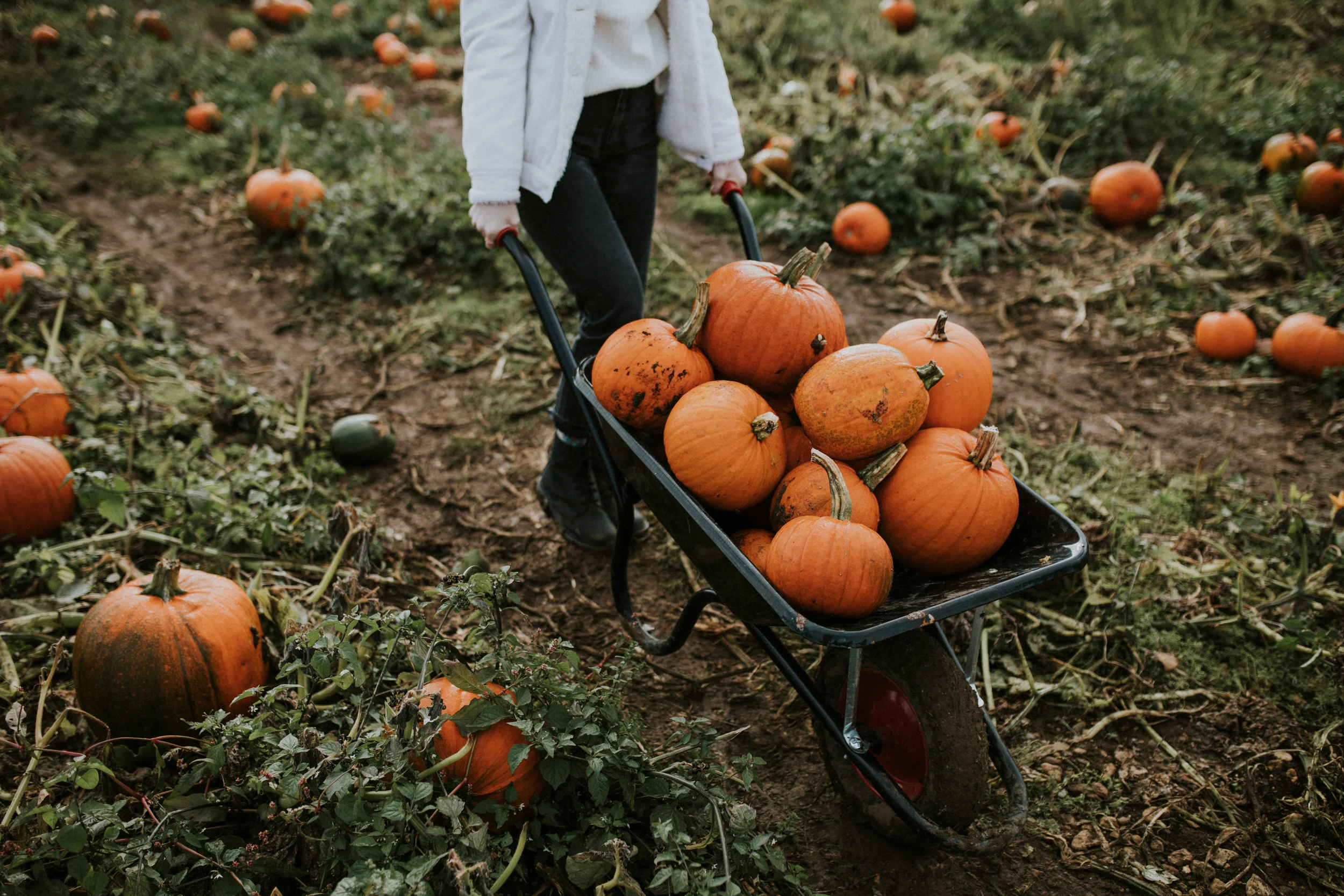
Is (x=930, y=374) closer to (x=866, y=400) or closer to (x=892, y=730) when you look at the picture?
(x=866, y=400)

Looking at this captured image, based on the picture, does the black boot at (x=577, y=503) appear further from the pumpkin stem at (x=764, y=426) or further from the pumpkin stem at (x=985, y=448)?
the pumpkin stem at (x=985, y=448)

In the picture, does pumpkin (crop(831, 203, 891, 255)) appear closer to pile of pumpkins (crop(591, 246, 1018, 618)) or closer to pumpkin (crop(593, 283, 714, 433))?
pile of pumpkins (crop(591, 246, 1018, 618))

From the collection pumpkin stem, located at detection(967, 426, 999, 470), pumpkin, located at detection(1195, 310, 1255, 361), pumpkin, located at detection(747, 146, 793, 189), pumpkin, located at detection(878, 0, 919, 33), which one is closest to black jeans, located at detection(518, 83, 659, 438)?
pumpkin stem, located at detection(967, 426, 999, 470)

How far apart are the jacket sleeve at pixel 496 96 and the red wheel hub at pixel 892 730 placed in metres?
1.77

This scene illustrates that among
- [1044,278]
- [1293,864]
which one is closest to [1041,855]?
[1293,864]

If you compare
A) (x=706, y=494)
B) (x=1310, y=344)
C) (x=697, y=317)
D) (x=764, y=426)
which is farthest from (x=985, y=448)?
(x=1310, y=344)

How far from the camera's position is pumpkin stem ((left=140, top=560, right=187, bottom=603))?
7.59 feet

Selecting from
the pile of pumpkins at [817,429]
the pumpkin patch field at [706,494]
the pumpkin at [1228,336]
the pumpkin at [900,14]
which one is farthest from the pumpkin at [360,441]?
the pumpkin at [900,14]

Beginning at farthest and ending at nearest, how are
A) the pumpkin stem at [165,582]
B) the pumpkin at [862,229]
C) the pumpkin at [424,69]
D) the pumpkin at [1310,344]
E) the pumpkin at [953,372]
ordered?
the pumpkin at [424,69], the pumpkin at [862,229], the pumpkin at [1310,344], the pumpkin stem at [165,582], the pumpkin at [953,372]

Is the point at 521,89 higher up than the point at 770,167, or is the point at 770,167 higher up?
the point at 521,89

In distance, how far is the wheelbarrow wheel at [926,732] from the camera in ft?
6.40

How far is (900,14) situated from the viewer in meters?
8.48

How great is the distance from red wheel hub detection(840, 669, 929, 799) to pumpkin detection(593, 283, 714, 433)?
0.90m

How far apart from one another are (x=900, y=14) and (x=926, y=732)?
28.0 feet
